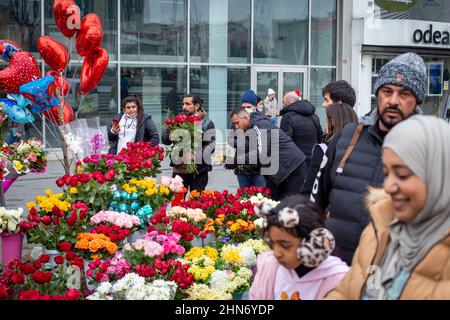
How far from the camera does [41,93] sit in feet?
21.0

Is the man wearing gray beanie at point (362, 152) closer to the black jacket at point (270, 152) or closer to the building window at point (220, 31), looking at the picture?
the black jacket at point (270, 152)

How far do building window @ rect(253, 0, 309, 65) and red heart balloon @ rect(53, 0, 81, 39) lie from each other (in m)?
10.9

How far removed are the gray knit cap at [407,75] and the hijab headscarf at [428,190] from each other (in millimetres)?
963

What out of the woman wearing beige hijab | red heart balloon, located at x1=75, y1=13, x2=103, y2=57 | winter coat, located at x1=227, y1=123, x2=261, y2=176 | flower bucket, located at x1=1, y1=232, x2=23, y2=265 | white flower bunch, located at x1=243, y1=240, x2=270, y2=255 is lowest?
flower bucket, located at x1=1, y1=232, x2=23, y2=265

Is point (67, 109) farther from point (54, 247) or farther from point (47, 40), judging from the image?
point (54, 247)

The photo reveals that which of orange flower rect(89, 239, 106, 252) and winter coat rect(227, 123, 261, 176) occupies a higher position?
winter coat rect(227, 123, 261, 176)

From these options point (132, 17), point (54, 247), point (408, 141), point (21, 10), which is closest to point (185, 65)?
point (132, 17)

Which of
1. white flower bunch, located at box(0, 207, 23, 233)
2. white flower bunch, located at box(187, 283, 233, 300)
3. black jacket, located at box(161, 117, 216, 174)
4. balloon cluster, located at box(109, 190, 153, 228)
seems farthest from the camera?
black jacket, located at box(161, 117, 216, 174)

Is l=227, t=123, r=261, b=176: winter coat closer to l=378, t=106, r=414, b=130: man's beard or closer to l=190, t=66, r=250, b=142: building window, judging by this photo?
l=378, t=106, r=414, b=130: man's beard

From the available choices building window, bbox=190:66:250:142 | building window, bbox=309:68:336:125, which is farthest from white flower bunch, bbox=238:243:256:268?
building window, bbox=309:68:336:125

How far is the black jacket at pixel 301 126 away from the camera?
7992mm

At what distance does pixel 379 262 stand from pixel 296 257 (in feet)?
1.69

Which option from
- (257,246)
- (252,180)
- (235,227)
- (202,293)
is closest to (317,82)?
(252,180)

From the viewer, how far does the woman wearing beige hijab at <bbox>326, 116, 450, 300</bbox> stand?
1764mm
